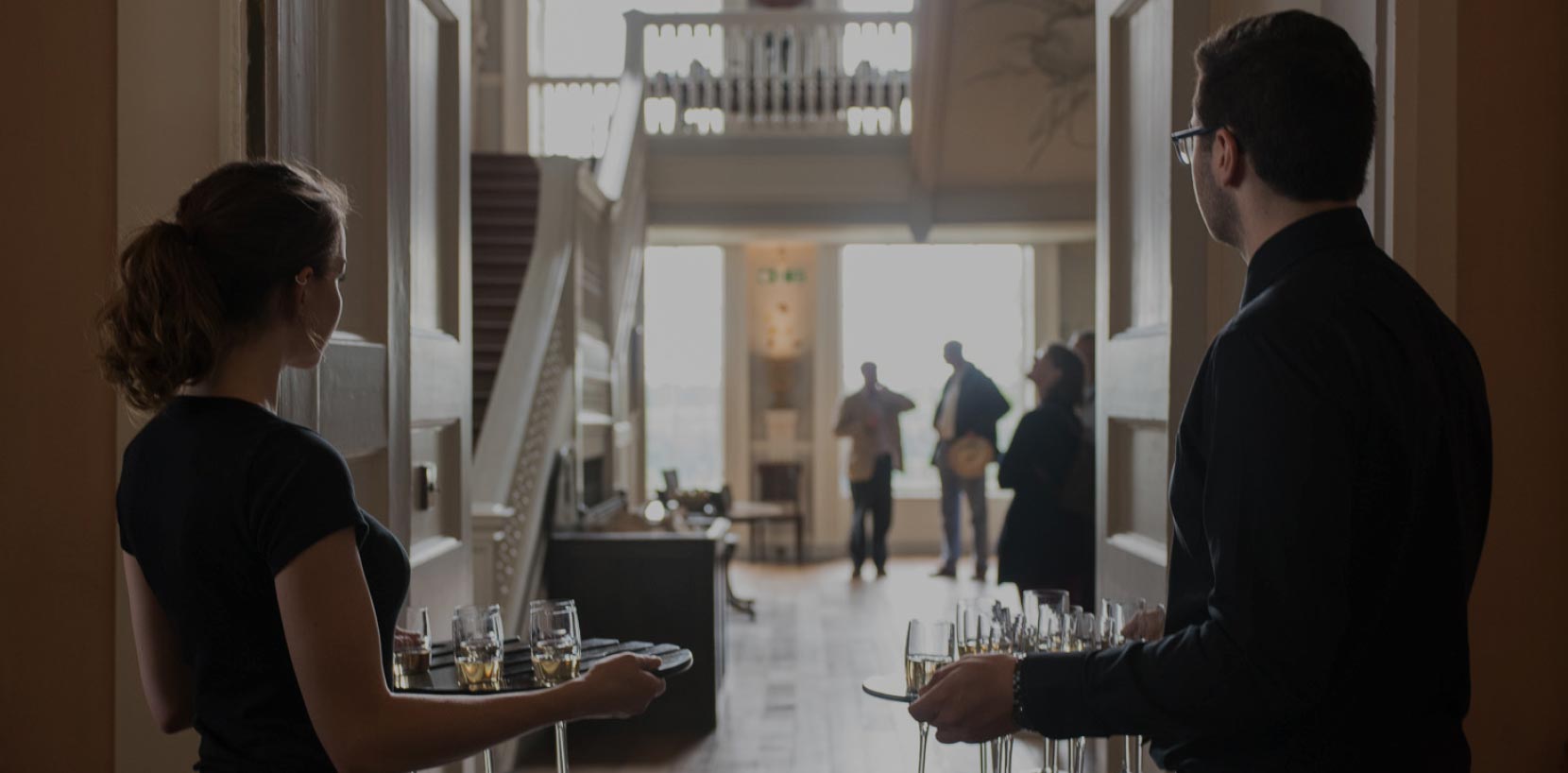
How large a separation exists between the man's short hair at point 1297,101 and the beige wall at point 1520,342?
961 millimetres

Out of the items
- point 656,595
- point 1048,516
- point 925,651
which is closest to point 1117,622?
point 925,651

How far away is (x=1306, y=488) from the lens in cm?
135

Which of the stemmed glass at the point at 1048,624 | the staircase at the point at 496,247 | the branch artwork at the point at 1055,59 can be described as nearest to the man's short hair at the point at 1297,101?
the stemmed glass at the point at 1048,624

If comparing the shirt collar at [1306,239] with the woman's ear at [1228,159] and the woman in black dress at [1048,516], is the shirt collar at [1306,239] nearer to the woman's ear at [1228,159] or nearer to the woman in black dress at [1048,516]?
the woman's ear at [1228,159]

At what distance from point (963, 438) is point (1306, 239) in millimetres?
9421

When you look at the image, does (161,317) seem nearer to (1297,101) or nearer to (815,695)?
(1297,101)

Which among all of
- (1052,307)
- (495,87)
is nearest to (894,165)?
(1052,307)

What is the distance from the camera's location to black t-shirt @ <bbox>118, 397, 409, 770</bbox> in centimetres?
157

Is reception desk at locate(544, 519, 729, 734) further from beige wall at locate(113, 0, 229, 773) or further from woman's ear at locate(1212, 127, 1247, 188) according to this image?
woman's ear at locate(1212, 127, 1247, 188)

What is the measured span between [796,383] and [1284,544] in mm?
11988

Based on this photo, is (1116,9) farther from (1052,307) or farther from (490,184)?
(1052,307)

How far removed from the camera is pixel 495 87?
44.8 feet

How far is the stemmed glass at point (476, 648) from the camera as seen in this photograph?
231cm

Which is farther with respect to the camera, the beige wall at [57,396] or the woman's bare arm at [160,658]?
the beige wall at [57,396]
